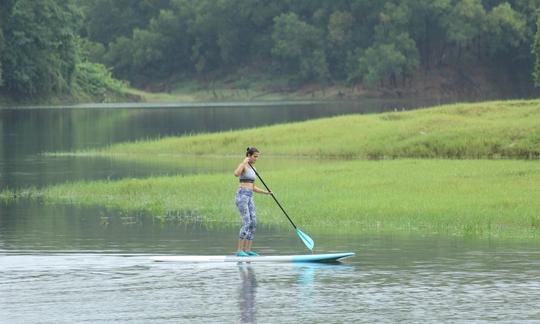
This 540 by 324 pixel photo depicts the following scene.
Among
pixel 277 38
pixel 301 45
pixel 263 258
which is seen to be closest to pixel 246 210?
pixel 263 258

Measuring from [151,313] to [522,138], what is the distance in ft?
112

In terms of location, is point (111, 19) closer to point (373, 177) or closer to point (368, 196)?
point (373, 177)

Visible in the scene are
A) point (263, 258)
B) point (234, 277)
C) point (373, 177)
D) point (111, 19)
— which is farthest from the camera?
point (111, 19)

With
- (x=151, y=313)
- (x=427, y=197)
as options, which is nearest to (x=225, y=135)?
(x=427, y=197)

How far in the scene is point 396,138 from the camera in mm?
57500

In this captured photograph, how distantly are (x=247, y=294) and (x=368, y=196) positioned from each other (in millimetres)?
15366

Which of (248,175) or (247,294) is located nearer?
Answer: (247,294)

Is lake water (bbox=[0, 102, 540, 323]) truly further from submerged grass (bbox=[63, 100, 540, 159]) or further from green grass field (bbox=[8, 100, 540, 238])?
submerged grass (bbox=[63, 100, 540, 159])

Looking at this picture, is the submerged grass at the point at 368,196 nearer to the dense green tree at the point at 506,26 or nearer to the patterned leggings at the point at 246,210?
the patterned leggings at the point at 246,210

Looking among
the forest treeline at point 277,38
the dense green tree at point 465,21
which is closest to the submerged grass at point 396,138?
the forest treeline at point 277,38

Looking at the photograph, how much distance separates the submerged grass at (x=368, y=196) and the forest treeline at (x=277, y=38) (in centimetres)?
8589

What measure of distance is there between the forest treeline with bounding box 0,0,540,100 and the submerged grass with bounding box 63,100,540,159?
6649 centimetres

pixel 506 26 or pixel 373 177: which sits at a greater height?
pixel 506 26

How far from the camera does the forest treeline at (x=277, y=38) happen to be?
134875mm
